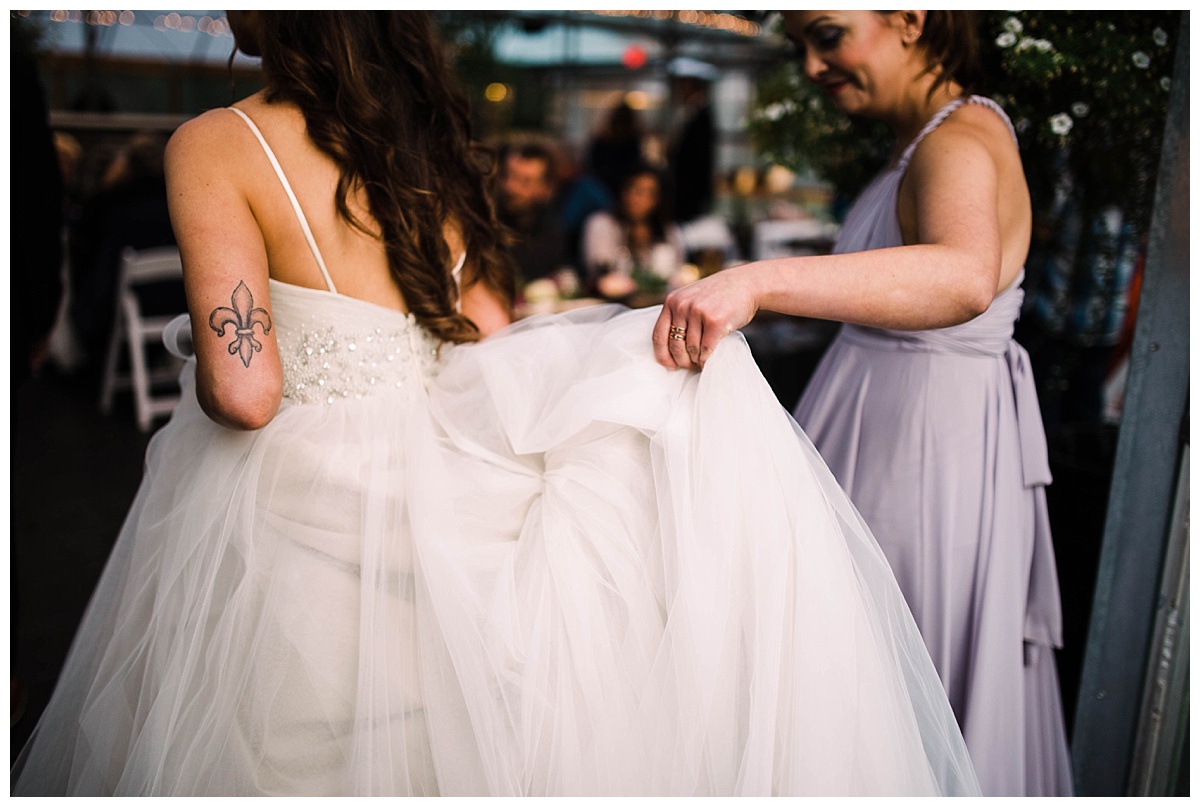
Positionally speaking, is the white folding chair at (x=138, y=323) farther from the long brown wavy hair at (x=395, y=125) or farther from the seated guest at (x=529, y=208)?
the long brown wavy hair at (x=395, y=125)

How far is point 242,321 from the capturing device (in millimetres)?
1412

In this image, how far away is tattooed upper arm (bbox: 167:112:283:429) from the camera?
4.61 ft

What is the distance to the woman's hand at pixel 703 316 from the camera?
1.35 metres

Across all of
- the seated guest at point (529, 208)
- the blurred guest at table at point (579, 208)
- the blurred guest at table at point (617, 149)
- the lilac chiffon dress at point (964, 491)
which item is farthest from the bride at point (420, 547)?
the blurred guest at table at point (617, 149)

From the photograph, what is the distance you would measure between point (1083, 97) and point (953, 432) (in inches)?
42.5

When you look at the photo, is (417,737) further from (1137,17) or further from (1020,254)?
(1137,17)

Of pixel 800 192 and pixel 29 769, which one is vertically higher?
pixel 800 192

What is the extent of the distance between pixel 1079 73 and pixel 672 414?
1500 millimetres

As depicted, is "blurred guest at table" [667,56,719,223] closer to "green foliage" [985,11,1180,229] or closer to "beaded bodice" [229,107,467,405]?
"green foliage" [985,11,1180,229]

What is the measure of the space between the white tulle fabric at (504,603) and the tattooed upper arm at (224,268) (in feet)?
0.41

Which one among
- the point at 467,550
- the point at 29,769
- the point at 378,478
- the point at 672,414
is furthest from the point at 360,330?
the point at 29,769

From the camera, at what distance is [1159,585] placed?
5.95 ft

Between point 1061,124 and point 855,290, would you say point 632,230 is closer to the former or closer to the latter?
point 1061,124

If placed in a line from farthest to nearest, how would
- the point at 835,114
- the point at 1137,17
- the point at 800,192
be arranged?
the point at 800,192 → the point at 835,114 → the point at 1137,17
